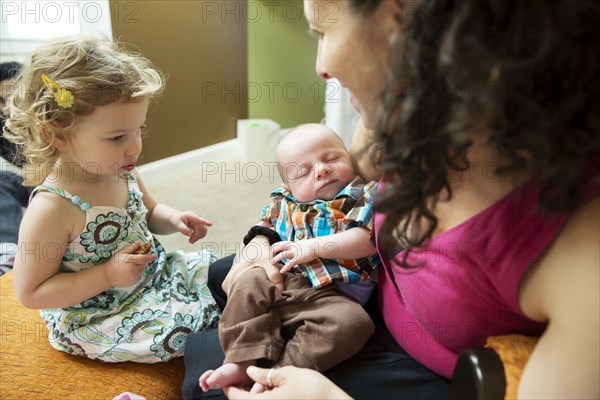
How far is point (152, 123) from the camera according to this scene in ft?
7.87

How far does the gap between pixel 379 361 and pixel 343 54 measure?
55 cm

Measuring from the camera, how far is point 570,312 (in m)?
0.53

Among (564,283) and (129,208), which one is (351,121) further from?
(564,283)

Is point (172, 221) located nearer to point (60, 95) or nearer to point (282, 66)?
point (60, 95)

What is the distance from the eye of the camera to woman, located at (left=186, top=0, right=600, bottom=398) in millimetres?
429

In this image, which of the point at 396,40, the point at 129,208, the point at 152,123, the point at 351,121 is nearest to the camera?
the point at 396,40

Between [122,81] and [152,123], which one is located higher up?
[122,81]

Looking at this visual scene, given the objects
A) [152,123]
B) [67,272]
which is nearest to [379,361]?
[67,272]

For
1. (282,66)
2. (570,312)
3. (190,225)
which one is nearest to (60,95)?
(190,225)

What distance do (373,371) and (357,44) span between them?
0.55 meters

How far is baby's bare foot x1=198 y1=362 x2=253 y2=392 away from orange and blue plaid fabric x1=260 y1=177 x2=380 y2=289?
8.5 inches

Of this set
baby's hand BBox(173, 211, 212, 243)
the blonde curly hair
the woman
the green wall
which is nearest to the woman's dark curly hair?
the woman

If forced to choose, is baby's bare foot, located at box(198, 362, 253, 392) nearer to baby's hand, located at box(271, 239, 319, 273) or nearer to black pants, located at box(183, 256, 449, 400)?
black pants, located at box(183, 256, 449, 400)

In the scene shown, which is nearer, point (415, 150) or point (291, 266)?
point (415, 150)
